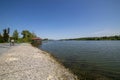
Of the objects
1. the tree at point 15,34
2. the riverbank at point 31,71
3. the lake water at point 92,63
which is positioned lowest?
the lake water at point 92,63

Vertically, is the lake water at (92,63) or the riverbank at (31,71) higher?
the riverbank at (31,71)

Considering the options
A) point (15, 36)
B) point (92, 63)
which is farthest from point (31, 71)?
point (15, 36)

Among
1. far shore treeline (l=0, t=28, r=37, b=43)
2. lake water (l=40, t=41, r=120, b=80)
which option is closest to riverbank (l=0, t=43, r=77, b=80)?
lake water (l=40, t=41, r=120, b=80)

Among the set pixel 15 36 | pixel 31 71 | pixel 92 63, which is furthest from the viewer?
pixel 15 36

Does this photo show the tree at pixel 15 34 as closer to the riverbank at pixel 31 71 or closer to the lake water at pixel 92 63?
the lake water at pixel 92 63

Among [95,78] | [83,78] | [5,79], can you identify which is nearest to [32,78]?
[5,79]

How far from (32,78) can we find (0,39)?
7273cm

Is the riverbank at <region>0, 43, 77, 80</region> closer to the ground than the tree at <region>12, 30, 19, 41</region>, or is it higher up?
closer to the ground

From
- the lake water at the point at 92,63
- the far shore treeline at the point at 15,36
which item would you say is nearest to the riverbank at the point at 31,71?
the lake water at the point at 92,63

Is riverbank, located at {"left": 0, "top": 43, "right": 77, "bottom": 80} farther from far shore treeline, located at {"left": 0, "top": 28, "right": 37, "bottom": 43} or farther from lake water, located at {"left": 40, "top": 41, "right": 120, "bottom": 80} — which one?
far shore treeline, located at {"left": 0, "top": 28, "right": 37, "bottom": 43}

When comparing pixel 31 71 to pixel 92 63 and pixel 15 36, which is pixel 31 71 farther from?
pixel 15 36

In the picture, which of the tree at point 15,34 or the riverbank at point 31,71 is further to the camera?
the tree at point 15,34

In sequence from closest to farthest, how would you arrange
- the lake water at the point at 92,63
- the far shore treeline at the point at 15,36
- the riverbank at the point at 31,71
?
1. the riverbank at the point at 31,71
2. the lake water at the point at 92,63
3. the far shore treeline at the point at 15,36

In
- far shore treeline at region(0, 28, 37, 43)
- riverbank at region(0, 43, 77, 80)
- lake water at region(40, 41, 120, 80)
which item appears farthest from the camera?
far shore treeline at region(0, 28, 37, 43)
